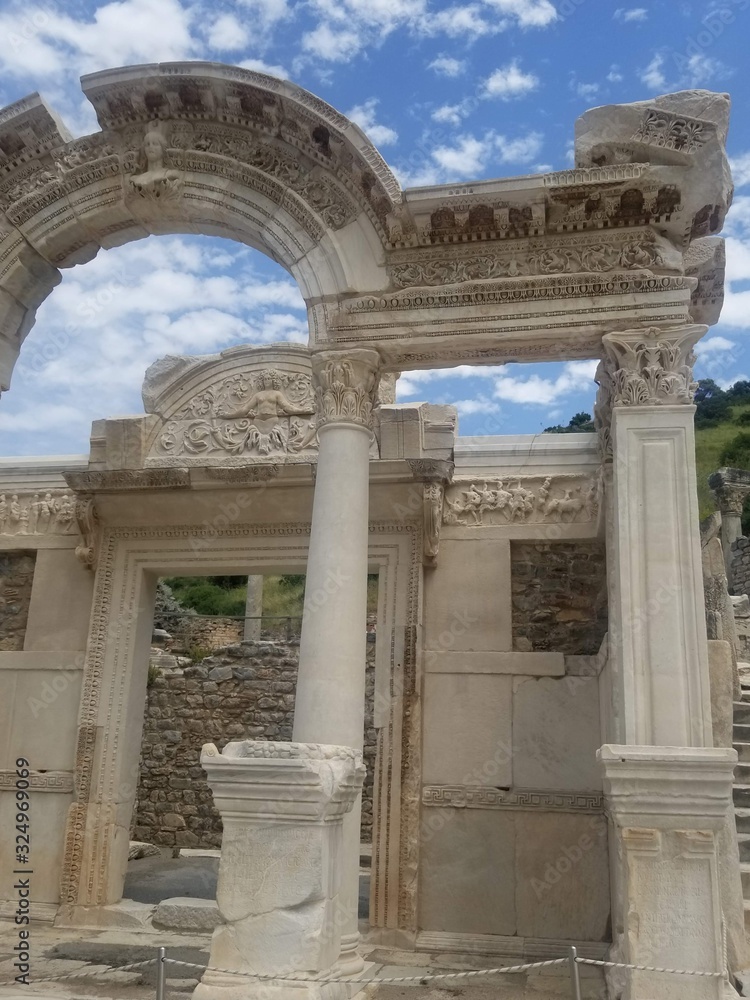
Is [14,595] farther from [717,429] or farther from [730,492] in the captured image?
[717,429]

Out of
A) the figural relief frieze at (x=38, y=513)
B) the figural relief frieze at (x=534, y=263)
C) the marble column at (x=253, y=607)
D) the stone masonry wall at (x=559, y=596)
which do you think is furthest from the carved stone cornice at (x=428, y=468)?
the marble column at (x=253, y=607)

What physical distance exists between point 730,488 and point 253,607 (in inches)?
528

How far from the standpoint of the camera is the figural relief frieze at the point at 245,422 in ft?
28.3

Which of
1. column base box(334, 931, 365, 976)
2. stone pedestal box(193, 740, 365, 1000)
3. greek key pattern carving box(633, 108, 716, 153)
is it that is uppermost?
greek key pattern carving box(633, 108, 716, 153)

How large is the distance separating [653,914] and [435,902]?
3107mm

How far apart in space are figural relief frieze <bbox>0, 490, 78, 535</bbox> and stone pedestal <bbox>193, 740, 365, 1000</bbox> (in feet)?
17.0

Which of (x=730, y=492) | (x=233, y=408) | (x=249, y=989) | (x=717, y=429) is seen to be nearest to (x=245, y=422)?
(x=233, y=408)

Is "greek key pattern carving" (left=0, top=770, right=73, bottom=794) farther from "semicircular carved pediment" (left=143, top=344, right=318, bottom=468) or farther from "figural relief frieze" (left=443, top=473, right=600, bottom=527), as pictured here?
"figural relief frieze" (left=443, top=473, right=600, bottom=527)

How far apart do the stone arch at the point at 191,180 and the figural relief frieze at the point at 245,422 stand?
2023 mm

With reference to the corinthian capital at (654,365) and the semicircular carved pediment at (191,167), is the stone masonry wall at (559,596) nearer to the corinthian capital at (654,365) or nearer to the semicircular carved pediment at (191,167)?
the corinthian capital at (654,365)

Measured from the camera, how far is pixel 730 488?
23.6 m

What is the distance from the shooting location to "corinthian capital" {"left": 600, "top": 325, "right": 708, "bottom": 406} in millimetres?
5602

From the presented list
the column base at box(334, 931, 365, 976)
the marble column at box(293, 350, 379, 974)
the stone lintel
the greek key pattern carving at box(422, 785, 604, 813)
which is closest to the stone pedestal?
the column base at box(334, 931, 365, 976)

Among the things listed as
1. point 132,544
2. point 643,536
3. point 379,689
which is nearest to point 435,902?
point 379,689
